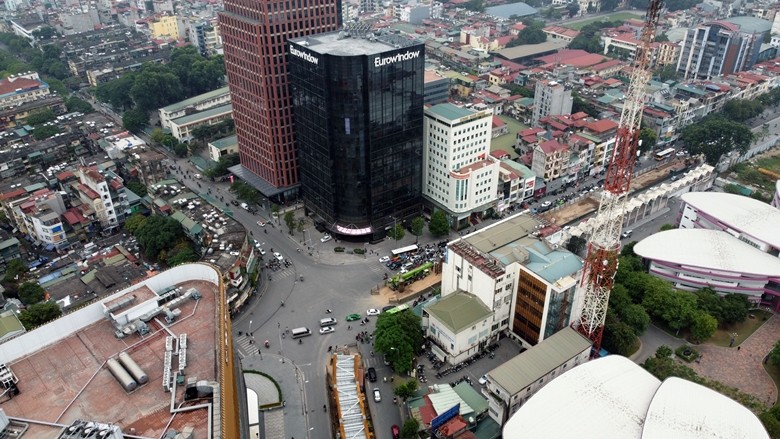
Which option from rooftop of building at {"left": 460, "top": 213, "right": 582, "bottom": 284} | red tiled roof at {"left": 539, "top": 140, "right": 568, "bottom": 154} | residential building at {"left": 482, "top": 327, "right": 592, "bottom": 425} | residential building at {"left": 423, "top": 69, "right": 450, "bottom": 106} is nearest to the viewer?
residential building at {"left": 482, "top": 327, "right": 592, "bottom": 425}

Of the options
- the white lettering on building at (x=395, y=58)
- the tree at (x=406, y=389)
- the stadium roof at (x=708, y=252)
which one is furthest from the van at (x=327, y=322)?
the stadium roof at (x=708, y=252)

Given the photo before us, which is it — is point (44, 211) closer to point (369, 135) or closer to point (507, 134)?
point (369, 135)

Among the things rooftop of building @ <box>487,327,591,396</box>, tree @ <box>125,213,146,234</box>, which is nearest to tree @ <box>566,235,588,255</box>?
rooftop of building @ <box>487,327,591,396</box>

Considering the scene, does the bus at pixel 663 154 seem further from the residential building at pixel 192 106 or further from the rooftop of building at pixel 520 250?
the residential building at pixel 192 106

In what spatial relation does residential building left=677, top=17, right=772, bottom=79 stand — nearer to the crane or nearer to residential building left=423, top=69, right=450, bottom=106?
residential building left=423, top=69, right=450, bottom=106

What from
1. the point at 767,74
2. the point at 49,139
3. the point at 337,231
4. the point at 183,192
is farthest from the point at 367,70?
the point at 767,74

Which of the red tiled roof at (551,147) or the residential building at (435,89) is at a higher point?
the residential building at (435,89)

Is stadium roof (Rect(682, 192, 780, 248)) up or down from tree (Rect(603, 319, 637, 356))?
Result: up
